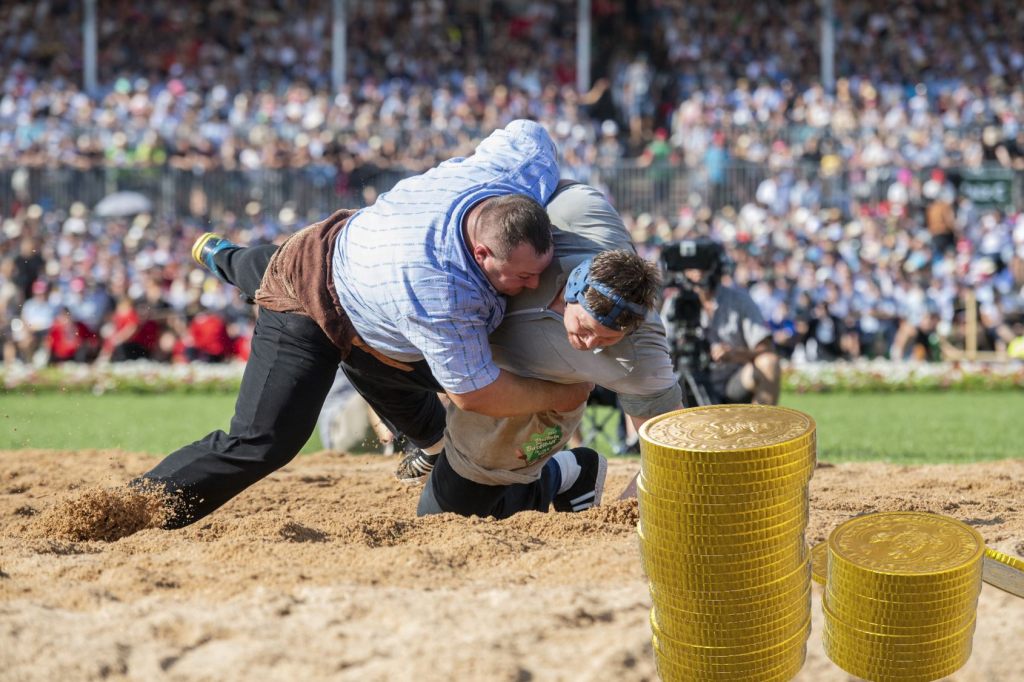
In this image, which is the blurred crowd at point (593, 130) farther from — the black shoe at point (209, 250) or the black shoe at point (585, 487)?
the black shoe at point (209, 250)

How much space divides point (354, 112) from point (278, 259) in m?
16.0

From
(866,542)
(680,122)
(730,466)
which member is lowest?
(866,542)

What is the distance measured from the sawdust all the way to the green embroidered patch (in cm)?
29

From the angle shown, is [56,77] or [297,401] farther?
[56,77]

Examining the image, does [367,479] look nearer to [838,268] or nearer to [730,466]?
[730,466]

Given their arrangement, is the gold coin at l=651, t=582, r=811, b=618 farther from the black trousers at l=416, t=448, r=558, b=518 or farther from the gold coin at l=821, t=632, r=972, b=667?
the black trousers at l=416, t=448, r=558, b=518

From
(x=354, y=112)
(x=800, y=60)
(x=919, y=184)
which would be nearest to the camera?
(x=919, y=184)

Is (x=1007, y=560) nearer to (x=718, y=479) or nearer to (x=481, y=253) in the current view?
(x=718, y=479)

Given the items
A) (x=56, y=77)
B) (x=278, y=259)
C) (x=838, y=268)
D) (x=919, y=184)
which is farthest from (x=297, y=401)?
(x=56, y=77)

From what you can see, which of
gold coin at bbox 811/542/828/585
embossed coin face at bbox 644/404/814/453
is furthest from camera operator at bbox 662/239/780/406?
embossed coin face at bbox 644/404/814/453

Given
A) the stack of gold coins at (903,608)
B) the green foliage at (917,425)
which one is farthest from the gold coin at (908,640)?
the green foliage at (917,425)

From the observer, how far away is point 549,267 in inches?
177

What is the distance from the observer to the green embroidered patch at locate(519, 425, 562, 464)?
5.06m

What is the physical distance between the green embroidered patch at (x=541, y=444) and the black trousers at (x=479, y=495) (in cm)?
25
